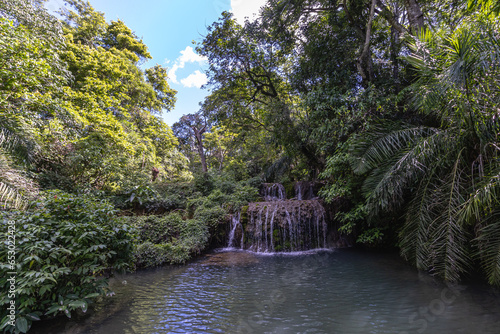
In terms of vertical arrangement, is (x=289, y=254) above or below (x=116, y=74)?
below

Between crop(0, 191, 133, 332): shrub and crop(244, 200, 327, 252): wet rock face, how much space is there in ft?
20.3

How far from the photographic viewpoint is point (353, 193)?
28.3 feet

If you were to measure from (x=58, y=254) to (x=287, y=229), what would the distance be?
25.7 ft

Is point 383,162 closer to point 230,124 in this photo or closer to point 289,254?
point 289,254

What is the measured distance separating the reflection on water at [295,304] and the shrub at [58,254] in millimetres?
510

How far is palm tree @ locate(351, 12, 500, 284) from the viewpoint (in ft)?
12.3

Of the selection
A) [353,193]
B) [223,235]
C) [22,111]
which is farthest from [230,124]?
[22,111]

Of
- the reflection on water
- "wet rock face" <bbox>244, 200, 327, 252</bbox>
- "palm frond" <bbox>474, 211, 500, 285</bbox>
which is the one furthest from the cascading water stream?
"palm frond" <bbox>474, 211, 500, 285</bbox>

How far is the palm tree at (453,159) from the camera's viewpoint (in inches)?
147

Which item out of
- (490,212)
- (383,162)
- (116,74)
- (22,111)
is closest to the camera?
(490,212)

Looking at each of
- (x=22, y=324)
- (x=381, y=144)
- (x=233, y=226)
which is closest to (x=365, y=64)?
(x=381, y=144)

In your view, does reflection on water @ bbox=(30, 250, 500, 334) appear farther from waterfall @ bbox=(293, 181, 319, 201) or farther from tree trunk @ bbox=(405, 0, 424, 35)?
tree trunk @ bbox=(405, 0, 424, 35)

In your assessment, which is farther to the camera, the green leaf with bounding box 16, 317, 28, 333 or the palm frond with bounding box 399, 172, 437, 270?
the palm frond with bounding box 399, 172, 437, 270

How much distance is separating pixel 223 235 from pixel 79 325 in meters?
7.09
